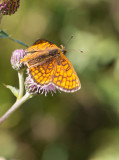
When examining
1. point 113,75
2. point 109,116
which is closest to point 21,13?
point 113,75

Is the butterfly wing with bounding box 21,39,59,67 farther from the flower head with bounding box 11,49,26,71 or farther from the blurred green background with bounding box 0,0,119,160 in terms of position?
the blurred green background with bounding box 0,0,119,160

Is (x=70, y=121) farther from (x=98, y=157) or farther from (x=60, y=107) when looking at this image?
(x=98, y=157)

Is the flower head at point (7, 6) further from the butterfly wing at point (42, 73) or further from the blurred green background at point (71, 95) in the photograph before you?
the blurred green background at point (71, 95)

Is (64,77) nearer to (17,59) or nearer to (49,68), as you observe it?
(49,68)

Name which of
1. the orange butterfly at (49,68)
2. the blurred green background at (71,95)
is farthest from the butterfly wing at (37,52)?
the blurred green background at (71,95)

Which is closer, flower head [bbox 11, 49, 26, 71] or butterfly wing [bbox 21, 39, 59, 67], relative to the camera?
butterfly wing [bbox 21, 39, 59, 67]

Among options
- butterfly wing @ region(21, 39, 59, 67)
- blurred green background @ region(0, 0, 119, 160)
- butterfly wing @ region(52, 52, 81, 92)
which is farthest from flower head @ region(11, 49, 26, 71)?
blurred green background @ region(0, 0, 119, 160)
